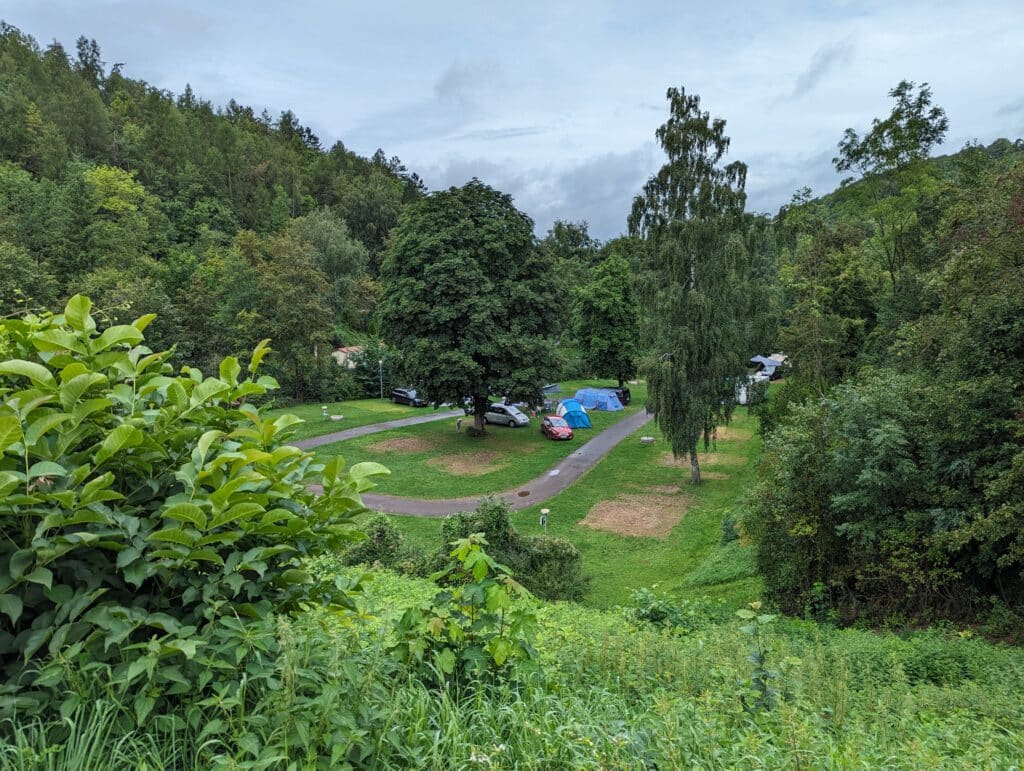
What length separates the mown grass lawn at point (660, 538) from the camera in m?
13.1

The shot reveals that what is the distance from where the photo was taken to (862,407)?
10.5 meters

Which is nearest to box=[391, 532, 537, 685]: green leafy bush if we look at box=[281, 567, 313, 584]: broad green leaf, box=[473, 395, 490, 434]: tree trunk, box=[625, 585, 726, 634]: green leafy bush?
box=[281, 567, 313, 584]: broad green leaf

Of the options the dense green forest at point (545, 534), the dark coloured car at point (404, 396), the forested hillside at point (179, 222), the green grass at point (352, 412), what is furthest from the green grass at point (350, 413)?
the dense green forest at point (545, 534)

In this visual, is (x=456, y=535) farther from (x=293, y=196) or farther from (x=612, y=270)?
(x=293, y=196)

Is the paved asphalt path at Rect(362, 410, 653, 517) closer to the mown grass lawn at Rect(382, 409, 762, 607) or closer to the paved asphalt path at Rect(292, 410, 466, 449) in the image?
the mown grass lawn at Rect(382, 409, 762, 607)

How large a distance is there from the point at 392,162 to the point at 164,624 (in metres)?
139

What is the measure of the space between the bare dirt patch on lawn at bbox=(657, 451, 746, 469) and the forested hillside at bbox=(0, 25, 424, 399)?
68.1ft

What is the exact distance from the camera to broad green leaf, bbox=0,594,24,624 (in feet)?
5.96

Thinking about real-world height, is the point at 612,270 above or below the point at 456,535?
above

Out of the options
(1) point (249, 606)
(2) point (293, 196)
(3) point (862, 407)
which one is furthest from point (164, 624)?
(2) point (293, 196)

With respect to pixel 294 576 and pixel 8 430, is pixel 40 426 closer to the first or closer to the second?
pixel 8 430

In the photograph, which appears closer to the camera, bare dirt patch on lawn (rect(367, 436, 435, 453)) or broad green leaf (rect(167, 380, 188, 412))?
broad green leaf (rect(167, 380, 188, 412))

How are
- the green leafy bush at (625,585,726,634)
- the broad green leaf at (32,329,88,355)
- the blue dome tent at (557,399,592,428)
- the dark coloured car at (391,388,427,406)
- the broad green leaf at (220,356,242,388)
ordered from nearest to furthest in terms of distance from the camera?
the broad green leaf at (32,329,88,355)
the broad green leaf at (220,356,242,388)
the green leafy bush at (625,585,726,634)
the blue dome tent at (557,399,592,428)
the dark coloured car at (391,388,427,406)

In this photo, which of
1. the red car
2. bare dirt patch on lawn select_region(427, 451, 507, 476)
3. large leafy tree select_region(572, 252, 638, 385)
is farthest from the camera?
large leafy tree select_region(572, 252, 638, 385)
